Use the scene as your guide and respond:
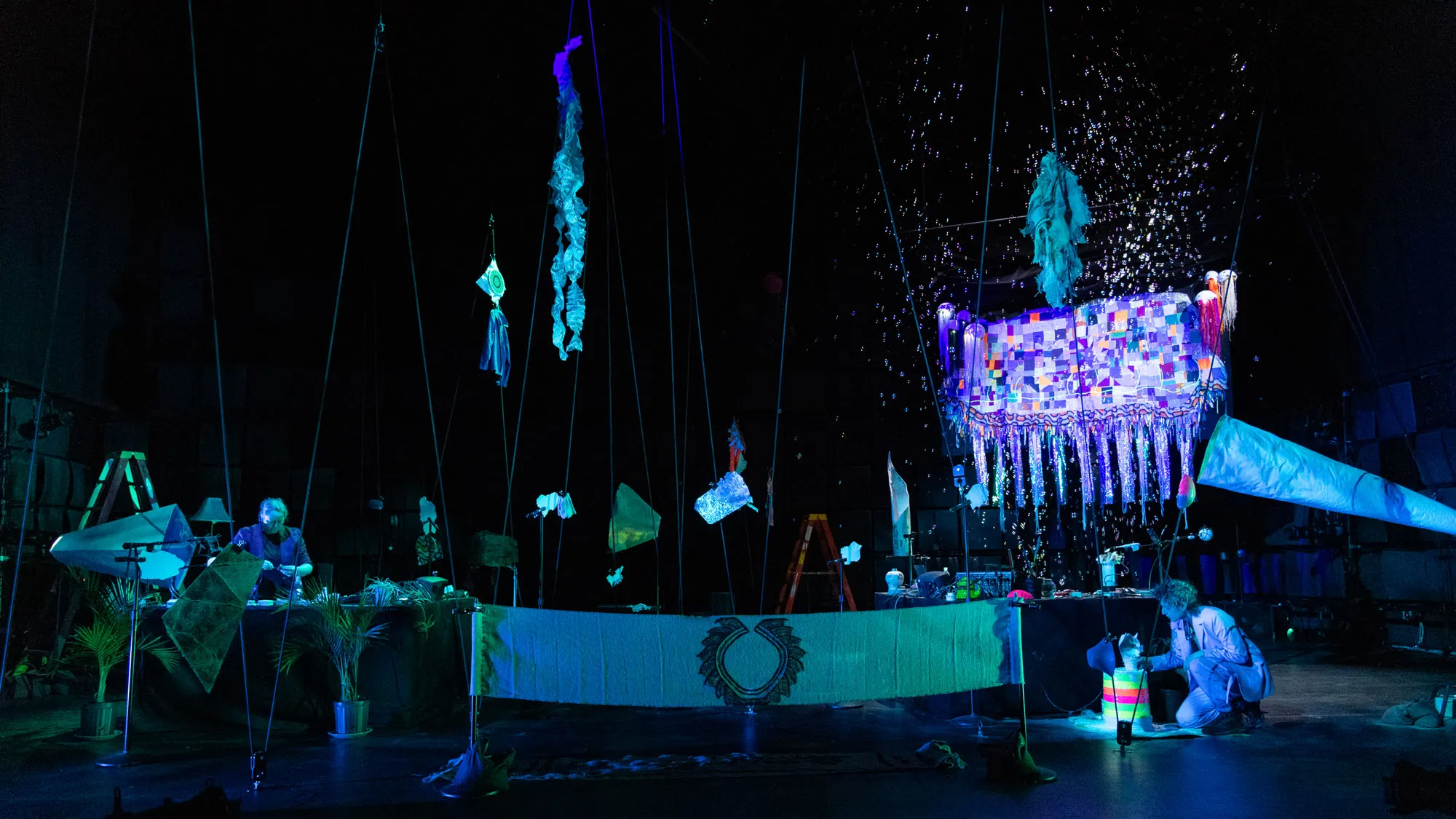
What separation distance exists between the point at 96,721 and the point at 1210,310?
384 inches

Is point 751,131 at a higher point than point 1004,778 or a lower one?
higher

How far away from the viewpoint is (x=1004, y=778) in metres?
4.68

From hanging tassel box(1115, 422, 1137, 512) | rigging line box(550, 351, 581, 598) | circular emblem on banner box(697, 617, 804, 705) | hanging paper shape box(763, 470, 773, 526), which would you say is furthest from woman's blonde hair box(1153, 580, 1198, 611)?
rigging line box(550, 351, 581, 598)

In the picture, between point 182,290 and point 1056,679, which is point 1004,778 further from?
point 182,290

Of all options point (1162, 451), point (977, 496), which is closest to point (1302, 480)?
point (977, 496)

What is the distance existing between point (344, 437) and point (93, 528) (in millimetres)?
5671

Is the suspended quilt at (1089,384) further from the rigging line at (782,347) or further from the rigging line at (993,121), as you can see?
the rigging line at (782,347)

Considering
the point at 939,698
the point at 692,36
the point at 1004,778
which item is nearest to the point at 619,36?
the point at 692,36

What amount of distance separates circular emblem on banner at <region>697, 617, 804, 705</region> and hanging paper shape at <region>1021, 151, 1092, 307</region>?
3402 millimetres

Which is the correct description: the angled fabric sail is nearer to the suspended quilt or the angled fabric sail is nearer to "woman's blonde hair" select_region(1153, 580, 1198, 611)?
"woman's blonde hair" select_region(1153, 580, 1198, 611)

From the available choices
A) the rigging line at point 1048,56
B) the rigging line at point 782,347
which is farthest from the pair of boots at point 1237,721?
the rigging line at point 782,347

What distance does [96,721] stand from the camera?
20.2ft

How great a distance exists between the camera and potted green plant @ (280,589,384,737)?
6164 millimetres

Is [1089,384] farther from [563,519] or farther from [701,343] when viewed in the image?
[563,519]
